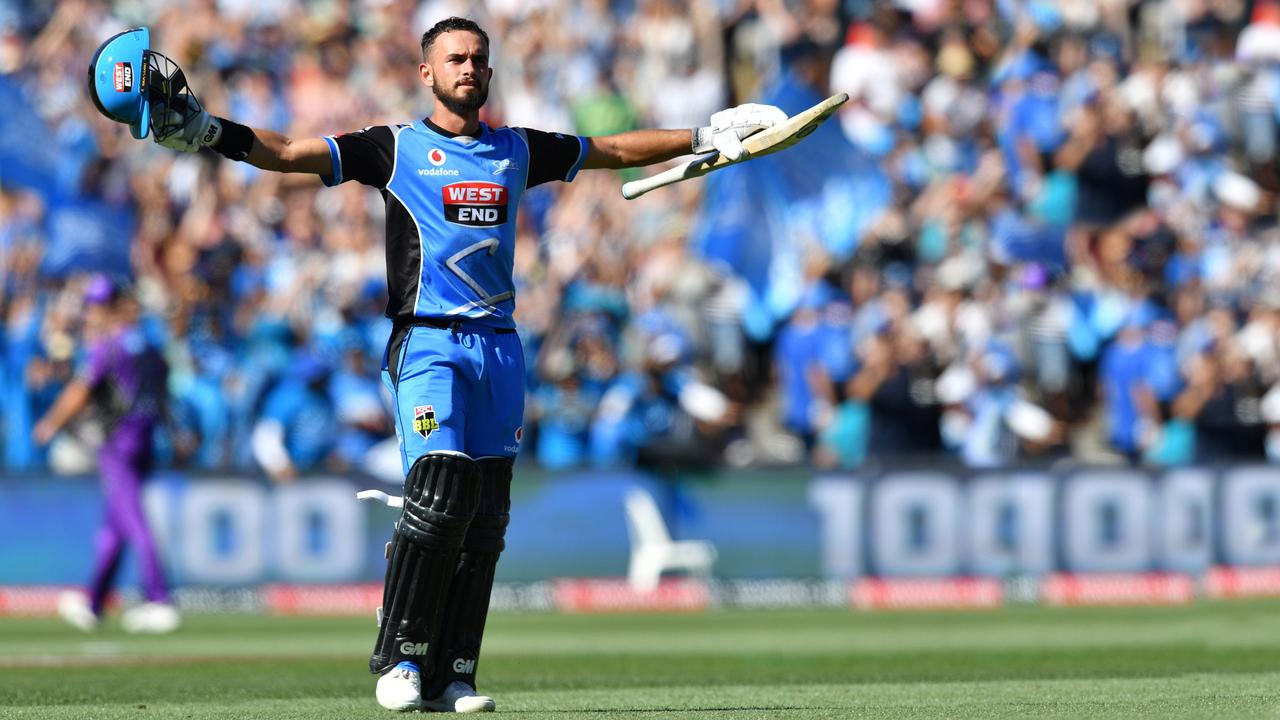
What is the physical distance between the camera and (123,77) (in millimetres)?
7027

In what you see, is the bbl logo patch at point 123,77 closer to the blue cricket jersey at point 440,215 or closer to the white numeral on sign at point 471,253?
the blue cricket jersey at point 440,215

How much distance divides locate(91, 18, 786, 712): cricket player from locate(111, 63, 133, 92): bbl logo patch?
0.83 feet

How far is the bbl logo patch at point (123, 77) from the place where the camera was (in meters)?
7.02

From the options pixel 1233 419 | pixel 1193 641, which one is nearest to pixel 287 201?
pixel 1233 419

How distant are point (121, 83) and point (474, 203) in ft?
4.31

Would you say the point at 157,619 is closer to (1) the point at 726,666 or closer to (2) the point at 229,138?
(1) the point at 726,666

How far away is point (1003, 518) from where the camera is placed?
17.2 meters

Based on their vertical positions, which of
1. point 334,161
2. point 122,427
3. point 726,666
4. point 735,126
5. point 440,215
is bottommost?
point 726,666

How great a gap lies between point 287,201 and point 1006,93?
736 centimetres

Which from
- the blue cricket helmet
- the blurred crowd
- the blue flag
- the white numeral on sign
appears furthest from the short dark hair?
the blue flag

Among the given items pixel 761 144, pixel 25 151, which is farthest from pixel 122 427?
pixel 761 144

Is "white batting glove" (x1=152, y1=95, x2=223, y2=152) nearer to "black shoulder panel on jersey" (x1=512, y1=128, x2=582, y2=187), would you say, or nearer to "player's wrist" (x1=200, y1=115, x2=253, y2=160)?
"player's wrist" (x1=200, y1=115, x2=253, y2=160)

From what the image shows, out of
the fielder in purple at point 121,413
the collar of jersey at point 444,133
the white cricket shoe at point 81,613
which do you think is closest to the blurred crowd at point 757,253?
the fielder in purple at point 121,413

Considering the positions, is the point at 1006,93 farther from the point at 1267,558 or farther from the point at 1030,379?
the point at 1267,558
